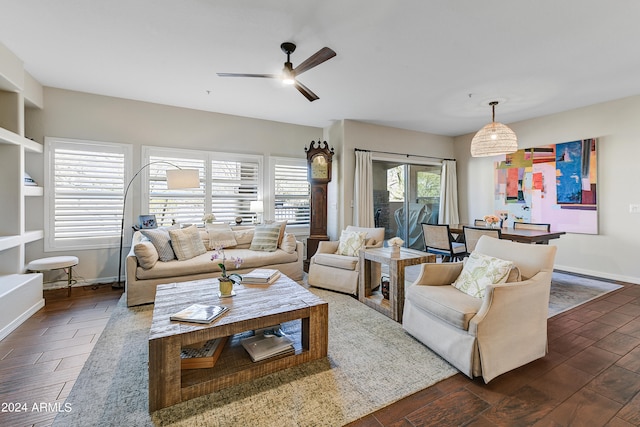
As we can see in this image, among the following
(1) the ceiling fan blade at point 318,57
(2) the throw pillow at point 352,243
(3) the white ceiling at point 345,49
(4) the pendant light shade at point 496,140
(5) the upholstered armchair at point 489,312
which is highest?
(3) the white ceiling at point 345,49

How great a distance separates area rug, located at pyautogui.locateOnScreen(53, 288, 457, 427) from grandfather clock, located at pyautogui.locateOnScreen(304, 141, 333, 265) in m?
2.68

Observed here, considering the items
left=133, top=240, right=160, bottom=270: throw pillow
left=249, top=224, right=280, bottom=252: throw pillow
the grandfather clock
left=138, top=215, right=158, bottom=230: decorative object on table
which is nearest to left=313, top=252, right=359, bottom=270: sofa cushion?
left=249, top=224, right=280, bottom=252: throw pillow

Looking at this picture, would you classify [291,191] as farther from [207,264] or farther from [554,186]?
[554,186]

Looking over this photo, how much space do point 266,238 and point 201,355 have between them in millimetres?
2358

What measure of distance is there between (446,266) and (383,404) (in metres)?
1.35

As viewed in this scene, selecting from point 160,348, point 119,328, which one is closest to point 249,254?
point 119,328

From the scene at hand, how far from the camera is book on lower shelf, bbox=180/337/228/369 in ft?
6.10

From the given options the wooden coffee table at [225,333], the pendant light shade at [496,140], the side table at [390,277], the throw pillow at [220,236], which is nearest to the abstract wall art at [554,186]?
the pendant light shade at [496,140]

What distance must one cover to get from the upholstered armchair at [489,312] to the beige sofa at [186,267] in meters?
2.05

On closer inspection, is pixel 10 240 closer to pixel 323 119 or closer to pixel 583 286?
pixel 323 119

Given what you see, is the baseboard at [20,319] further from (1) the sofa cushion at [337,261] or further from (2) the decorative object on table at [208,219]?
(1) the sofa cushion at [337,261]

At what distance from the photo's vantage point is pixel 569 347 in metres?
2.35

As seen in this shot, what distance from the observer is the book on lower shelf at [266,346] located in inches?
78.5

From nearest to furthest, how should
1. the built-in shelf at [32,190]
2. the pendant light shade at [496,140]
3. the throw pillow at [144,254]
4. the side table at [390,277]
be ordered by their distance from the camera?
1. the side table at [390,277]
2. the throw pillow at [144,254]
3. the built-in shelf at [32,190]
4. the pendant light shade at [496,140]
